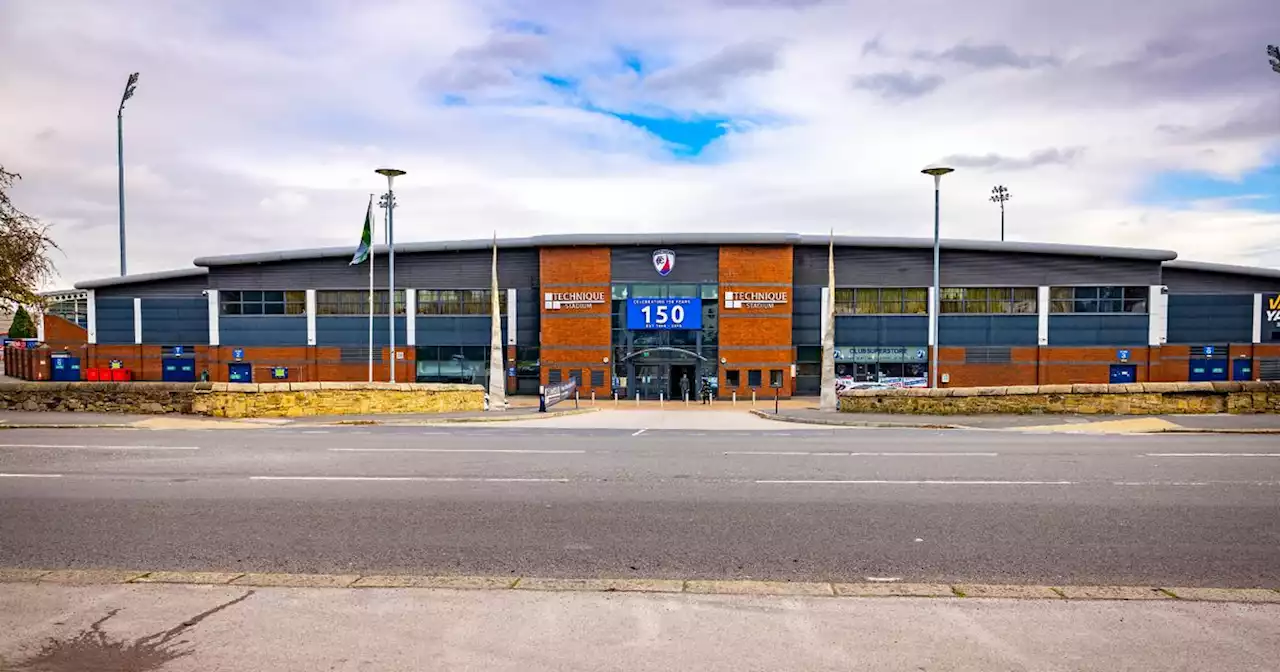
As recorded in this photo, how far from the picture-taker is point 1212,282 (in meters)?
48.2

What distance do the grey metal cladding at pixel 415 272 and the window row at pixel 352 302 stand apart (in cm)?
37

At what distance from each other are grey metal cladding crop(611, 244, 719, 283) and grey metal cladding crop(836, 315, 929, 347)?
27.1ft

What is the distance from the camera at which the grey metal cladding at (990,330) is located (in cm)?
4325

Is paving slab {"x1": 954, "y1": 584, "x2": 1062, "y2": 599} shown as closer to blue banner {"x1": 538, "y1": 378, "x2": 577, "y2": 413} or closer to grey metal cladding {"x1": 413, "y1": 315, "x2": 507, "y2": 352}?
blue banner {"x1": 538, "y1": 378, "x2": 577, "y2": 413}

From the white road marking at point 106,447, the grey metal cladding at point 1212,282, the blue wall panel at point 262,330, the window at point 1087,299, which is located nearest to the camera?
the white road marking at point 106,447

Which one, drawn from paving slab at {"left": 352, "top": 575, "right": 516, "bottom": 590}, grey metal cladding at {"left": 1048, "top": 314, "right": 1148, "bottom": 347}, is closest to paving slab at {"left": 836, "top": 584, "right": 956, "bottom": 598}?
paving slab at {"left": 352, "top": 575, "right": 516, "bottom": 590}

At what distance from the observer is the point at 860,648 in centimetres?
493

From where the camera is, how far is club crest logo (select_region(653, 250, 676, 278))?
42875 millimetres

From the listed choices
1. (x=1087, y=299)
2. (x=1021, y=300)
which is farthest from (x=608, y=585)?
(x=1087, y=299)

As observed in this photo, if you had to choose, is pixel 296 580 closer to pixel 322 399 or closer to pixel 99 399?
pixel 322 399

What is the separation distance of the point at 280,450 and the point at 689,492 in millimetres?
8342

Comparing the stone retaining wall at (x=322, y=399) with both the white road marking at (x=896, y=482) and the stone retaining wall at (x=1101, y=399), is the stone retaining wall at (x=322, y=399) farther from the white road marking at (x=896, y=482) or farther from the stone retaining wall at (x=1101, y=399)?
the white road marking at (x=896, y=482)

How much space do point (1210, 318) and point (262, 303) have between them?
186 feet

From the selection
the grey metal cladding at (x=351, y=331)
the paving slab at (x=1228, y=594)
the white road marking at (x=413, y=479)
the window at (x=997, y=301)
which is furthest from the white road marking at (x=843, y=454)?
the grey metal cladding at (x=351, y=331)
